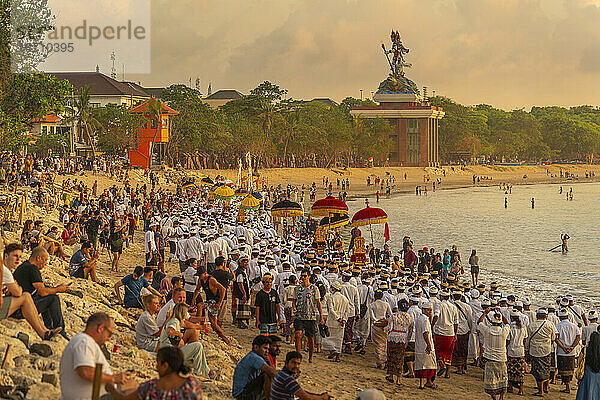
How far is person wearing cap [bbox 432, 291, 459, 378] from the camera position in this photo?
1245 centimetres

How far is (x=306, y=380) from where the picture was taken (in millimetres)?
11180

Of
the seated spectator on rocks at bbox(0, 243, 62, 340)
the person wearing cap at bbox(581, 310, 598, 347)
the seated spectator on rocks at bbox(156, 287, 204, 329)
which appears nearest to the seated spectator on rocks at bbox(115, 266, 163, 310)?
the seated spectator on rocks at bbox(156, 287, 204, 329)

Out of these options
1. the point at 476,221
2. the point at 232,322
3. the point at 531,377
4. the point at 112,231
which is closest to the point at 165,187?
the point at 476,221

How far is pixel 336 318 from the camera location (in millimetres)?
12867

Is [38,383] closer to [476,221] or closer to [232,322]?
[232,322]

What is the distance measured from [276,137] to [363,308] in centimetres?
7697

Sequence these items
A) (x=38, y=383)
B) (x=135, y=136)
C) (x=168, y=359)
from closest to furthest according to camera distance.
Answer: (x=168, y=359) → (x=38, y=383) → (x=135, y=136)

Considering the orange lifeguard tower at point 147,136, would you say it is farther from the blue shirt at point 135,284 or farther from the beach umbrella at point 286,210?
the blue shirt at point 135,284

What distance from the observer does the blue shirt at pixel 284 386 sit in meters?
6.83

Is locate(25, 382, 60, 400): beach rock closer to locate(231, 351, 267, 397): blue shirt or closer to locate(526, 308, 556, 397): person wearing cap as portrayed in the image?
locate(231, 351, 267, 397): blue shirt

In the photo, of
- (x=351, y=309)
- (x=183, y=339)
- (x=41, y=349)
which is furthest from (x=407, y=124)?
(x=41, y=349)

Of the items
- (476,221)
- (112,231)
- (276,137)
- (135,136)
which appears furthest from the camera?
(276,137)

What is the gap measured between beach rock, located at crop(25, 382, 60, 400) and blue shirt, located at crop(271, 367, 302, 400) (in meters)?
2.35

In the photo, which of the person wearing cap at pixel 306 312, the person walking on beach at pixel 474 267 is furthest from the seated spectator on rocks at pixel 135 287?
the person walking on beach at pixel 474 267
